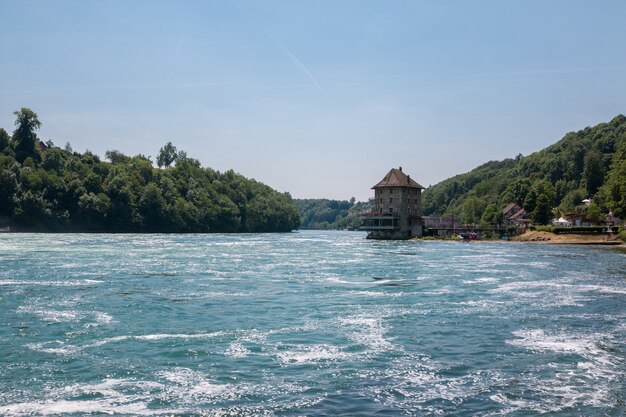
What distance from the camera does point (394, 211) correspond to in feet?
506

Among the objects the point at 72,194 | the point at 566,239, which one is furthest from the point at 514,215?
the point at 72,194

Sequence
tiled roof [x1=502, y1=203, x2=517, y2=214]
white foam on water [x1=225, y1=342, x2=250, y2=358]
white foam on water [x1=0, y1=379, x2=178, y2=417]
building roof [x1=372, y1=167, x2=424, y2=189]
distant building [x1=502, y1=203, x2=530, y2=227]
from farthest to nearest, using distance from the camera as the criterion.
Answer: tiled roof [x1=502, y1=203, x2=517, y2=214] → distant building [x1=502, y1=203, x2=530, y2=227] → building roof [x1=372, y1=167, x2=424, y2=189] → white foam on water [x1=225, y1=342, x2=250, y2=358] → white foam on water [x1=0, y1=379, x2=178, y2=417]

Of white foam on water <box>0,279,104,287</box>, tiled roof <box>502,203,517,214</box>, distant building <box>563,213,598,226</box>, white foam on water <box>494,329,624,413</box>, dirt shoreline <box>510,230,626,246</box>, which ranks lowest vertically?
white foam on water <box>494,329,624,413</box>

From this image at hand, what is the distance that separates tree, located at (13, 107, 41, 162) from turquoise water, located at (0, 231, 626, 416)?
151m

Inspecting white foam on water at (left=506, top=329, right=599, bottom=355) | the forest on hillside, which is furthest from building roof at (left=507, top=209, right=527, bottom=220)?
white foam on water at (left=506, top=329, right=599, bottom=355)

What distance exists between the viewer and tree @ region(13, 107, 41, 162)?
171m

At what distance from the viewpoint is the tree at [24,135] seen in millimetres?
171250

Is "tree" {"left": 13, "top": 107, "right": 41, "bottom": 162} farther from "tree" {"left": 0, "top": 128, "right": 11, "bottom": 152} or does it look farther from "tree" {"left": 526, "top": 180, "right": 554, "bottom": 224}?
"tree" {"left": 526, "top": 180, "right": 554, "bottom": 224}

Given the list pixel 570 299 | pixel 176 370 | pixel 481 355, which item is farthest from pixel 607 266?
pixel 176 370

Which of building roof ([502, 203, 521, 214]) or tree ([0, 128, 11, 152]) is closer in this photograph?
tree ([0, 128, 11, 152])

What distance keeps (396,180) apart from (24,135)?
111924 mm

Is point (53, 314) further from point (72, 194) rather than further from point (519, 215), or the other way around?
point (519, 215)

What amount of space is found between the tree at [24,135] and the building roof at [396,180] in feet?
343

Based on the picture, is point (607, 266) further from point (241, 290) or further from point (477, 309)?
point (241, 290)
